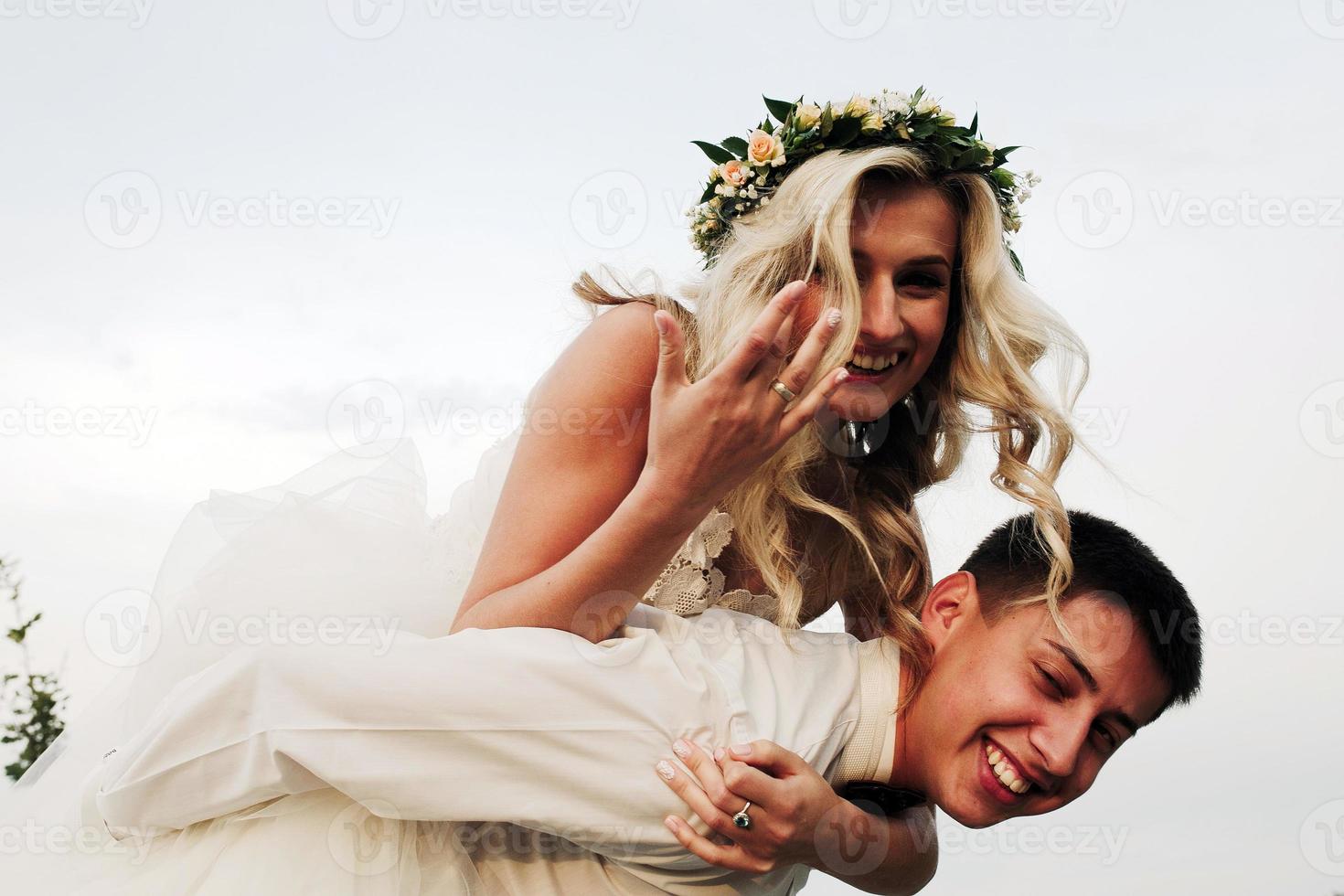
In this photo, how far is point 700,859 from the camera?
2820 mm

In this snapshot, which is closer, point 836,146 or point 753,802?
point 753,802

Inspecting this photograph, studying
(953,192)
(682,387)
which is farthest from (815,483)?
(682,387)

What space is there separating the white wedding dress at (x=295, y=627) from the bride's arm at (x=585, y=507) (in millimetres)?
361

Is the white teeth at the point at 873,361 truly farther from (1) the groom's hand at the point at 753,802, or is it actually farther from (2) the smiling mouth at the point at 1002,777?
(1) the groom's hand at the point at 753,802

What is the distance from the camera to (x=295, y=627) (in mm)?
3322

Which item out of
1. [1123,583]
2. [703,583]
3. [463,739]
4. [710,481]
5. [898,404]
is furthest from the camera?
[898,404]

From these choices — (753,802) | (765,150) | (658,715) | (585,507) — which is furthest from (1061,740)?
(765,150)

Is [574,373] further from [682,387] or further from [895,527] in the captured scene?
[895,527]

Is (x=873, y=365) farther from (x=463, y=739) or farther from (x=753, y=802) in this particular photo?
(x=463, y=739)

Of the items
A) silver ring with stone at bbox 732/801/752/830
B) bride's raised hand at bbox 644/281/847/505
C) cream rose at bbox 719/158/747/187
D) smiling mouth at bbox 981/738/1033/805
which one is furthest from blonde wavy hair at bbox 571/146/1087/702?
silver ring with stone at bbox 732/801/752/830

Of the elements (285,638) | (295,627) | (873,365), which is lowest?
(295,627)

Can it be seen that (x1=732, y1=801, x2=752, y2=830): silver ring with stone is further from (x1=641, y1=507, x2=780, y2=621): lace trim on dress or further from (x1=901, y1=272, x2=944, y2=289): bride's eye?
(x1=901, y1=272, x2=944, y2=289): bride's eye

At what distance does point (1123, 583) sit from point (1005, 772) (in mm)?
620

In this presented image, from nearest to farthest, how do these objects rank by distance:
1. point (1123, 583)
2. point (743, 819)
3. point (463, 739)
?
point (463, 739)
point (743, 819)
point (1123, 583)
